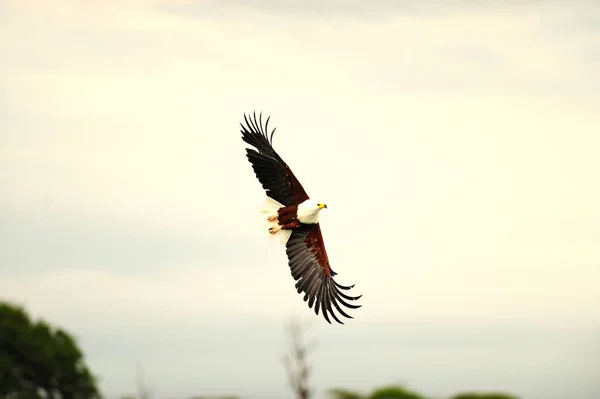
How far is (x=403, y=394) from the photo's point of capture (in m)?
41.8

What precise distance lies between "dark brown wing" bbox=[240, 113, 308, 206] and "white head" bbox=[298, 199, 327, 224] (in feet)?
0.82

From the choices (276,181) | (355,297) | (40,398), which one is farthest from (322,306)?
(40,398)

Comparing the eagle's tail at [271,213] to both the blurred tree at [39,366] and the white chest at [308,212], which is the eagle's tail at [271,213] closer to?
the white chest at [308,212]

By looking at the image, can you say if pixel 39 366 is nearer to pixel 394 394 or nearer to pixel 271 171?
pixel 394 394

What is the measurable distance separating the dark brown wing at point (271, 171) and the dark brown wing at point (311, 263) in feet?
2.27

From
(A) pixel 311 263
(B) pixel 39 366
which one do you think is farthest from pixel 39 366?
(A) pixel 311 263

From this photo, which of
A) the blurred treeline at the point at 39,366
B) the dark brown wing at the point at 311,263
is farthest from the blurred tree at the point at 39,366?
the dark brown wing at the point at 311,263

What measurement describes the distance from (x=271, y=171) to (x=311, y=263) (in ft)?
5.89

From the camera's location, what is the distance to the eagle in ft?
77.8

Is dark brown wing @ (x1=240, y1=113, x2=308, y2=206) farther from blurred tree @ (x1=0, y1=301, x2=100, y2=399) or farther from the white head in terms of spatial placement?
blurred tree @ (x1=0, y1=301, x2=100, y2=399)

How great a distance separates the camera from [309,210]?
931 inches

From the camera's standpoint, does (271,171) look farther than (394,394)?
No

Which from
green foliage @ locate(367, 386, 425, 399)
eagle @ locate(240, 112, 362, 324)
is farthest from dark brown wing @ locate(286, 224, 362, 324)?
green foliage @ locate(367, 386, 425, 399)

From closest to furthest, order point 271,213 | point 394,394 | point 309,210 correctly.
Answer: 1. point 309,210
2. point 271,213
3. point 394,394
